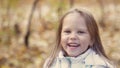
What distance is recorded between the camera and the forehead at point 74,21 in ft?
6.62

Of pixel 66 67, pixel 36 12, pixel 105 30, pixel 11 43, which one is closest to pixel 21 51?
pixel 11 43

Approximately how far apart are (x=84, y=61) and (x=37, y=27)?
6.92 ft

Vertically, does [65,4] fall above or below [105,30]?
above

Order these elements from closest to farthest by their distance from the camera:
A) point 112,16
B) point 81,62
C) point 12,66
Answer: point 81,62
point 112,16
point 12,66

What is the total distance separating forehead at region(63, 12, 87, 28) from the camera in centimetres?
202

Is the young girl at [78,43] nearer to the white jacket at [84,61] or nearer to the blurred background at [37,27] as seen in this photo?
the white jacket at [84,61]

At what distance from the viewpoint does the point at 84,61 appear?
2.03 m

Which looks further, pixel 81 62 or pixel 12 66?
pixel 12 66

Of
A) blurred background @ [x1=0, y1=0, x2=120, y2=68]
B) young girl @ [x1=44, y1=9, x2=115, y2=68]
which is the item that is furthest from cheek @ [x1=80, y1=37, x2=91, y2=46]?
blurred background @ [x1=0, y1=0, x2=120, y2=68]

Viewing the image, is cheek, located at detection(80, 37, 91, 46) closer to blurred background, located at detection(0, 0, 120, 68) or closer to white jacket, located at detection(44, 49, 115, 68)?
white jacket, located at detection(44, 49, 115, 68)

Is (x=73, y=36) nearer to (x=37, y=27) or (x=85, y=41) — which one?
(x=85, y=41)

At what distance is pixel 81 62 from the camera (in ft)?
6.66

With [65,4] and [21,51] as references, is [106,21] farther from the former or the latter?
[21,51]

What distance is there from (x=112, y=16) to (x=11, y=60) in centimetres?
113
